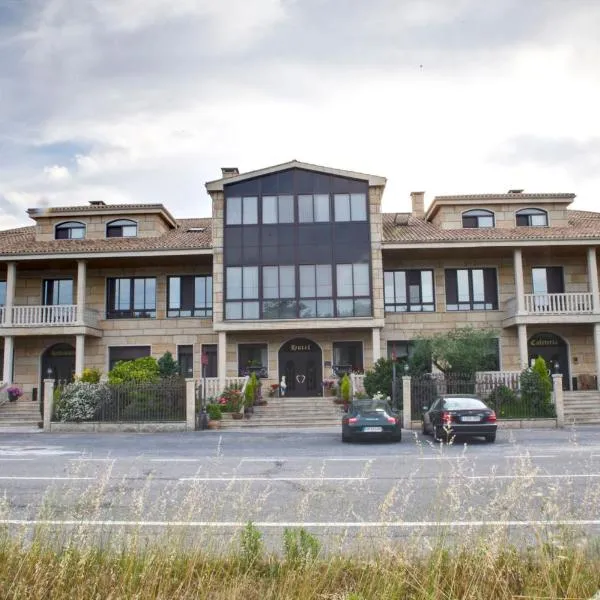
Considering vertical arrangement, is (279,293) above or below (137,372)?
above

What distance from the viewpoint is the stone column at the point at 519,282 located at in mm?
27844

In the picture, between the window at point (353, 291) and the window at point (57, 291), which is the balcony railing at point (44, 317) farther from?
the window at point (353, 291)

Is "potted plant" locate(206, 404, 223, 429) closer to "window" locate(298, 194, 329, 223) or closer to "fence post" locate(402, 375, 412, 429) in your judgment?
"fence post" locate(402, 375, 412, 429)

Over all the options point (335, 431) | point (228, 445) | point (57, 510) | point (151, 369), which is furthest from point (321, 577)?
point (151, 369)

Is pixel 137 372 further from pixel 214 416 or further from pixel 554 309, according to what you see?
pixel 554 309

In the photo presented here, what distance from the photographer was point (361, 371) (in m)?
28.8

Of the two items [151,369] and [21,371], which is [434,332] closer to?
[151,369]

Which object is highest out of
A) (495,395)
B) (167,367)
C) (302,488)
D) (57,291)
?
(57,291)

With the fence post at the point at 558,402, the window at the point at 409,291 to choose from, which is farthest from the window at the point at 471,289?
the fence post at the point at 558,402

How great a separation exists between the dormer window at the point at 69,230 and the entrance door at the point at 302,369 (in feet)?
40.9

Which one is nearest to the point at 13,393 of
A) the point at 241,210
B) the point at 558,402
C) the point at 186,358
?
the point at 186,358

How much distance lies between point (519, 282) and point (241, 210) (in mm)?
13170

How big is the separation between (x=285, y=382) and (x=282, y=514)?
22068 mm

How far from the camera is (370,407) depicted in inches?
698
